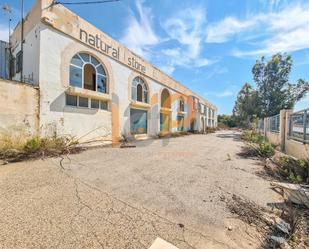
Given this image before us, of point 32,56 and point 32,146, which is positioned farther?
point 32,56

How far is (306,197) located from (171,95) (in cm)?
1686

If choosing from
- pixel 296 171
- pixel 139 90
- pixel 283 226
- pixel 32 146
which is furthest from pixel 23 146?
pixel 139 90

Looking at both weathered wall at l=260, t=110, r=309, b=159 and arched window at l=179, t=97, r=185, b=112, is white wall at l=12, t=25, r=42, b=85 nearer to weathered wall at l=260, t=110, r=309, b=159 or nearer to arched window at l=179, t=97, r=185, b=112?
weathered wall at l=260, t=110, r=309, b=159

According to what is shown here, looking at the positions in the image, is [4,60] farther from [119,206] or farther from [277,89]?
[277,89]

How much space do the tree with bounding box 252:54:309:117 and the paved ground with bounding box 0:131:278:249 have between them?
2511 centimetres

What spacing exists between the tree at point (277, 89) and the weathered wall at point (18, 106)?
92.4ft

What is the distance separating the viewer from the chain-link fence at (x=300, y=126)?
6851 mm

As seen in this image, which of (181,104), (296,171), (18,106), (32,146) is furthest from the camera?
(181,104)

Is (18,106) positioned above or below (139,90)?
below

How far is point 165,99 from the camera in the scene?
18.8 meters

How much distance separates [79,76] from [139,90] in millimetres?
5849

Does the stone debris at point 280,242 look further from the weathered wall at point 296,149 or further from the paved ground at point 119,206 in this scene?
the weathered wall at point 296,149

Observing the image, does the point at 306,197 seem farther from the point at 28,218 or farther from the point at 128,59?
the point at 128,59

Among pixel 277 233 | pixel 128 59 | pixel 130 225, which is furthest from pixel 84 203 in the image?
pixel 128 59
